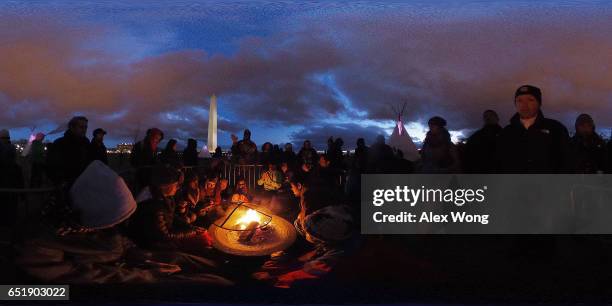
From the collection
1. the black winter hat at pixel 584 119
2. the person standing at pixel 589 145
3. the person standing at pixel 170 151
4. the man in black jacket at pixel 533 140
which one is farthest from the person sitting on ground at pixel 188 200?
the black winter hat at pixel 584 119

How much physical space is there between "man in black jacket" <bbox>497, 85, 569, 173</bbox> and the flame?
2734mm

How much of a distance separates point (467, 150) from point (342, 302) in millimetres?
2516

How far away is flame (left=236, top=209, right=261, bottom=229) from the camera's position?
14.6 ft

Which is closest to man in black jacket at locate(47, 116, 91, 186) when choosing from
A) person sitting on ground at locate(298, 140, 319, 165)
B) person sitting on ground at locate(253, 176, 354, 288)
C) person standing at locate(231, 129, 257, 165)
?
person sitting on ground at locate(253, 176, 354, 288)

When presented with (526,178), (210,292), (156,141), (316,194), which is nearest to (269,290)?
(210,292)

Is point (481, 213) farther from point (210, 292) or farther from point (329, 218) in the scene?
point (210, 292)

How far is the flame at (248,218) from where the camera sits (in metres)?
4.47

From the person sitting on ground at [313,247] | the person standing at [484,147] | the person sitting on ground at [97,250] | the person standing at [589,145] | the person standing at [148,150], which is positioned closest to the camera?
the person sitting on ground at [97,250]

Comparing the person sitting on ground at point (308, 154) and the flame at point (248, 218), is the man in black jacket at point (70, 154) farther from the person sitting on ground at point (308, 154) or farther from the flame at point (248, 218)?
the person sitting on ground at point (308, 154)

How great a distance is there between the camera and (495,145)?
3.94 metres

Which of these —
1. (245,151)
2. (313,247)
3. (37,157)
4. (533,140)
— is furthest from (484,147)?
(37,157)

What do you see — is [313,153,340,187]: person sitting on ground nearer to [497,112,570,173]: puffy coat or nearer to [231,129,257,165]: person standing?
[231,129,257,165]: person standing

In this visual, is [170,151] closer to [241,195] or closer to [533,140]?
[241,195]

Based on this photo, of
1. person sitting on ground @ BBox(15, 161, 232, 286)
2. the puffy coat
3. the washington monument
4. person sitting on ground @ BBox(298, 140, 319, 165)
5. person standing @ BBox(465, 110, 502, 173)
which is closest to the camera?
person sitting on ground @ BBox(15, 161, 232, 286)
